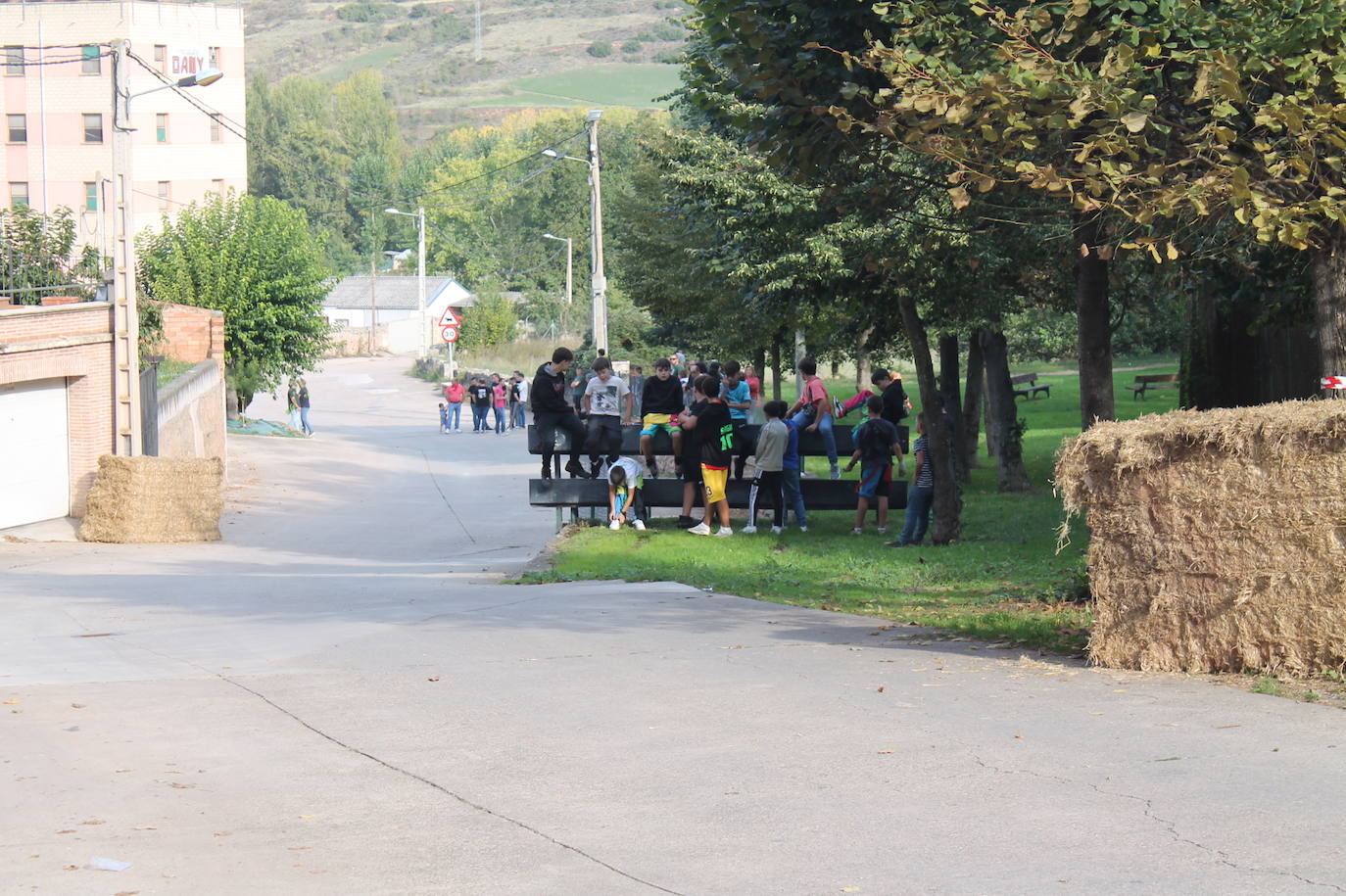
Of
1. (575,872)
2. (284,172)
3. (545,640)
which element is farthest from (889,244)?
(284,172)

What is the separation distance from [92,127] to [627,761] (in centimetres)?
6903

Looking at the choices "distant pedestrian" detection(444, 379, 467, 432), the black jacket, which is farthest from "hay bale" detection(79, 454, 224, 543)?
"distant pedestrian" detection(444, 379, 467, 432)

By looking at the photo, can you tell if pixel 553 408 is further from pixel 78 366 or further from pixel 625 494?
pixel 78 366

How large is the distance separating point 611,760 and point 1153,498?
3.42 metres

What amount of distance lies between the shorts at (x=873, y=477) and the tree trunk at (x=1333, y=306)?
8.81m

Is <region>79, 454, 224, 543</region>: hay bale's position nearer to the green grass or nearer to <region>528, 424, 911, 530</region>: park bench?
<region>528, 424, 911, 530</region>: park bench

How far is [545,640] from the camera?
33.5 ft

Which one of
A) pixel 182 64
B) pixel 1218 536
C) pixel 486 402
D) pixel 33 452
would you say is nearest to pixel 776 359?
pixel 486 402

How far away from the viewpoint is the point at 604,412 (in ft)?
59.3

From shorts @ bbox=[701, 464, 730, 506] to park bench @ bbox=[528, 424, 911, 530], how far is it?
679 millimetres

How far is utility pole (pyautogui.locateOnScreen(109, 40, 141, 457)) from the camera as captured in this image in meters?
20.8

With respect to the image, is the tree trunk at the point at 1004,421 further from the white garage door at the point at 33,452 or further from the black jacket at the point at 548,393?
the white garage door at the point at 33,452

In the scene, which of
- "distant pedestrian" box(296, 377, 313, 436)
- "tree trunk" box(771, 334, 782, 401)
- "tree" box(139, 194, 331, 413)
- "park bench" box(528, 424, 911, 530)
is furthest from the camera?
"distant pedestrian" box(296, 377, 313, 436)

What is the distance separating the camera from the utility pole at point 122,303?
20.8 m
